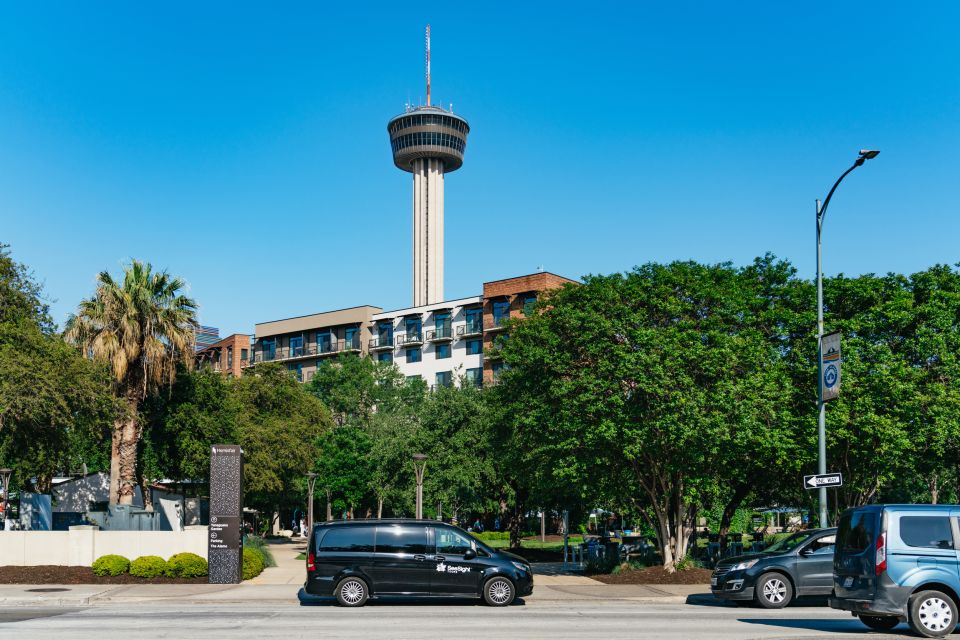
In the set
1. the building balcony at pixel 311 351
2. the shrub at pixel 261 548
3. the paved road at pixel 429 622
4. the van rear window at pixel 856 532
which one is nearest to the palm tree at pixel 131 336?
the shrub at pixel 261 548

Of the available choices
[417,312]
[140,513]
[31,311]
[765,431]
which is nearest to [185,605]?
[140,513]

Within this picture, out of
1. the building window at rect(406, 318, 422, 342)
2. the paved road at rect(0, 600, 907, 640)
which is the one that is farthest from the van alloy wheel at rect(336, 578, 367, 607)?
the building window at rect(406, 318, 422, 342)

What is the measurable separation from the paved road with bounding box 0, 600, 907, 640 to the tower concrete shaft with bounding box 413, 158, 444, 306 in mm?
103829

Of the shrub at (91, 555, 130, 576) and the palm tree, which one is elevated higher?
the palm tree

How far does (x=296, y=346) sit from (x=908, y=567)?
3932 inches

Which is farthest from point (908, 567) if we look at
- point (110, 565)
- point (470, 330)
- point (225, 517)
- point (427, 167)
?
point (427, 167)

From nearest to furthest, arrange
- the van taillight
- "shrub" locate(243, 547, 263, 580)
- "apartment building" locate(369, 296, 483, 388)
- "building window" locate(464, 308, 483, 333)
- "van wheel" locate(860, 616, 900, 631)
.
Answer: the van taillight → "van wheel" locate(860, 616, 900, 631) → "shrub" locate(243, 547, 263, 580) → "building window" locate(464, 308, 483, 333) → "apartment building" locate(369, 296, 483, 388)

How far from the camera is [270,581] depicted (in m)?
26.4

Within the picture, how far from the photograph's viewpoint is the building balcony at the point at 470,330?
9324 centimetres

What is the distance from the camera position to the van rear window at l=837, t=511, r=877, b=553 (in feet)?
49.1

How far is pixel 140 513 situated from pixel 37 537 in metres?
6.13

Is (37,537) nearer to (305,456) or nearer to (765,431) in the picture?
(765,431)

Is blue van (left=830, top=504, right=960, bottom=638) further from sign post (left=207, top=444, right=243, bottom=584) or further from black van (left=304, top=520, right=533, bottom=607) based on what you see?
sign post (left=207, top=444, right=243, bottom=584)

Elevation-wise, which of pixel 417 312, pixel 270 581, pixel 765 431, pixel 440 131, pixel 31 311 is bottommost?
pixel 270 581
